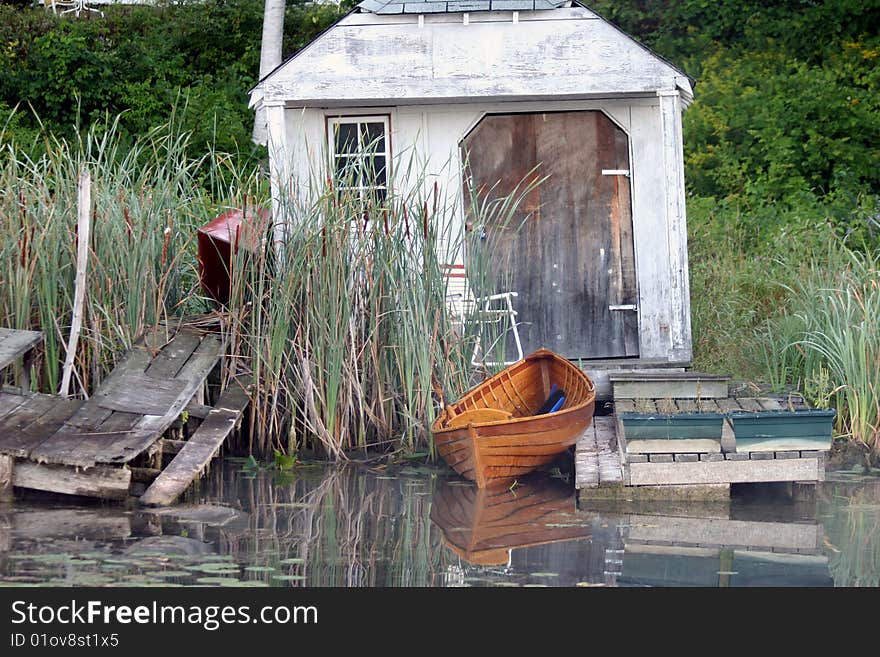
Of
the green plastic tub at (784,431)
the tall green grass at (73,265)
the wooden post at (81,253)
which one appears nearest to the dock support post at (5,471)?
the wooden post at (81,253)

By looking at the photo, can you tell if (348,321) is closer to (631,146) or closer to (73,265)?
(73,265)

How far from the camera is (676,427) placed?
7672 millimetres

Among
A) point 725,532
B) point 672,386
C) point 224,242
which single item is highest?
point 224,242

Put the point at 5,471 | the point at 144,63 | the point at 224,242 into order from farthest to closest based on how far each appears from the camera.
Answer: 1. the point at 144,63
2. the point at 224,242
3. the point at 5,471

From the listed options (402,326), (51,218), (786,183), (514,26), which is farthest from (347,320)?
(786,183)

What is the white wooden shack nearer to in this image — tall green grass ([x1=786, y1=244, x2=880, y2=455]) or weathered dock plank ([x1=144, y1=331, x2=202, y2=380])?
tall green grass ([x1=786, y1=244, x2=880, y2=455])

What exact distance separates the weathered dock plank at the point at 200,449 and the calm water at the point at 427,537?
0.14 meters

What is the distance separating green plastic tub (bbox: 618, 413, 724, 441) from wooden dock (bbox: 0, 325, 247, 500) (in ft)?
9.20

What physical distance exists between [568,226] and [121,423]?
15.2 ft

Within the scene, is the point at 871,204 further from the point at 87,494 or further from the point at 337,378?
the point at 87,494

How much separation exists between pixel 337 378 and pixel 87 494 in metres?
2.02

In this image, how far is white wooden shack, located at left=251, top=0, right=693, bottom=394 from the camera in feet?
31.3

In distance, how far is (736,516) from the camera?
7219 millimetres

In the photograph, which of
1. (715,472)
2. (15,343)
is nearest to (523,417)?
(715,472)
